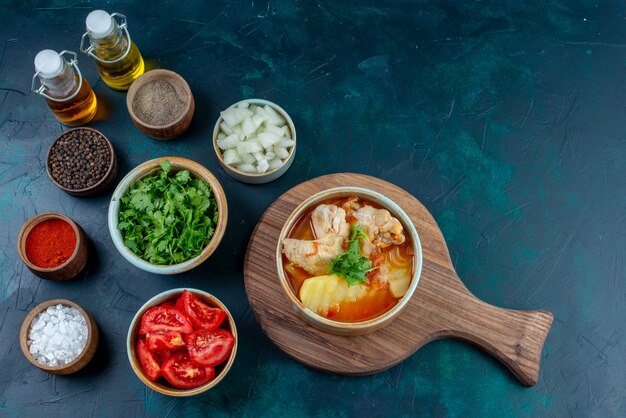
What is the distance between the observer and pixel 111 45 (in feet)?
11.5

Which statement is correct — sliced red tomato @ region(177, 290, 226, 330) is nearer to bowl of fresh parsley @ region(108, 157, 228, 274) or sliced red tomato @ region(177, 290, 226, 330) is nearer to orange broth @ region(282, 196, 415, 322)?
bowl of fresh parsley @ region(108, 157, 228, 274)

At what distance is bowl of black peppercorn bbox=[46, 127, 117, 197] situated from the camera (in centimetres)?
353

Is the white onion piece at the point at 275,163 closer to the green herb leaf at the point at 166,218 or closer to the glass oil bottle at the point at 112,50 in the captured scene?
the green herb leaf at the point at 166,218

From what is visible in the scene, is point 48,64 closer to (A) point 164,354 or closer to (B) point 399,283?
(A) point 164,354

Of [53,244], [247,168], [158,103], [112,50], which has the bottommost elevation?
[53,244]

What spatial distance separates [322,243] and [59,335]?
4.77 ft

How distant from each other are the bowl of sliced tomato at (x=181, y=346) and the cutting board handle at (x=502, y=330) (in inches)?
44.7

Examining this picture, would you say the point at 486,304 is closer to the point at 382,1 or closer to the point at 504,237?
the point at 504,237

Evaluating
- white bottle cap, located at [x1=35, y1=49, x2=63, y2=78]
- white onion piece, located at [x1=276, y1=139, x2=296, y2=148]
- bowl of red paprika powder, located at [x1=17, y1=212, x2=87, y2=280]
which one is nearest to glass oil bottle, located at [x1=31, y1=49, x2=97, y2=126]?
white bottle cap, located at [x1=35, y1=49, x2=63, y2=78]

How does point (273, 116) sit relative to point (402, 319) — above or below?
above

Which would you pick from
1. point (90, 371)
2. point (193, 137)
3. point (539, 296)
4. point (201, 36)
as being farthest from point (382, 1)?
point (90, 371)

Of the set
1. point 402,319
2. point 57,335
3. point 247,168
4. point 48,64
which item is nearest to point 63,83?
point 48,64

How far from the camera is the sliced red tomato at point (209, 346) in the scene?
316cm

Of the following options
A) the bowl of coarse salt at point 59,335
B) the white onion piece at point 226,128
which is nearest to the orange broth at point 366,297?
the white onion piece at point 226,128
